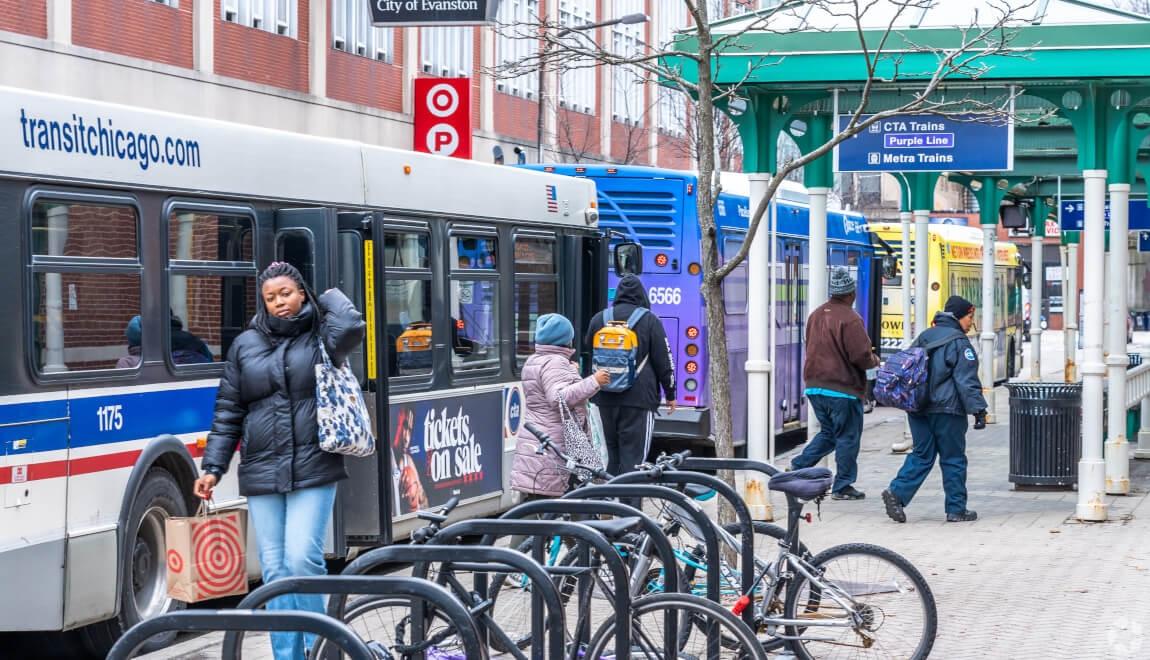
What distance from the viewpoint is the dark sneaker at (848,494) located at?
1499cm

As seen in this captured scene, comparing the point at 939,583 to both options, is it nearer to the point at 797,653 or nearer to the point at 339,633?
the point at 797,653

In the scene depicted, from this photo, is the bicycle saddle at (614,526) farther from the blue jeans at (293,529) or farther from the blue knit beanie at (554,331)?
the blue knit beanie at (554,331)

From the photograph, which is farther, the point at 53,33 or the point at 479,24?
the point at 53,33

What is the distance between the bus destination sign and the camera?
15609 mm

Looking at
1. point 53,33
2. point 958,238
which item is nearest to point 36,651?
point 53,33

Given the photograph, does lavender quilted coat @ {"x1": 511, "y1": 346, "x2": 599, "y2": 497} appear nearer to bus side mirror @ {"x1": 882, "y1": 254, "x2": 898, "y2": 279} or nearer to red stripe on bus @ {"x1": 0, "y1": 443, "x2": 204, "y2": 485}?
red stripe on bus @ {"x1": 0, "y1": 443, "x2": 204, "y2": 485}

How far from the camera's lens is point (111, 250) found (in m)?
8.75

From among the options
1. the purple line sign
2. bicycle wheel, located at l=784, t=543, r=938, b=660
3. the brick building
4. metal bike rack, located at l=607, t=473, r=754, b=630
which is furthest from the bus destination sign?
bicycle wheel, located at l=784, t=543, r=938, b=660

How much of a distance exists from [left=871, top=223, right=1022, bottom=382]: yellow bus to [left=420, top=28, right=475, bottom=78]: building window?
10.5 meters

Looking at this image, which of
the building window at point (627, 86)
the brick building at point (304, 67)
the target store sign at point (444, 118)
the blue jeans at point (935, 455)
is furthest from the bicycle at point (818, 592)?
the building window at point (627, 86)

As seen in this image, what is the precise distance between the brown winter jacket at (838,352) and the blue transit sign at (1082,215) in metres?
12.9

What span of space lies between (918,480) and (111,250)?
7069 mm

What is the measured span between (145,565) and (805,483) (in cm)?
373

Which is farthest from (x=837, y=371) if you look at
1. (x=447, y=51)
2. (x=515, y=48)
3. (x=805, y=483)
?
(x=515, y=48)
